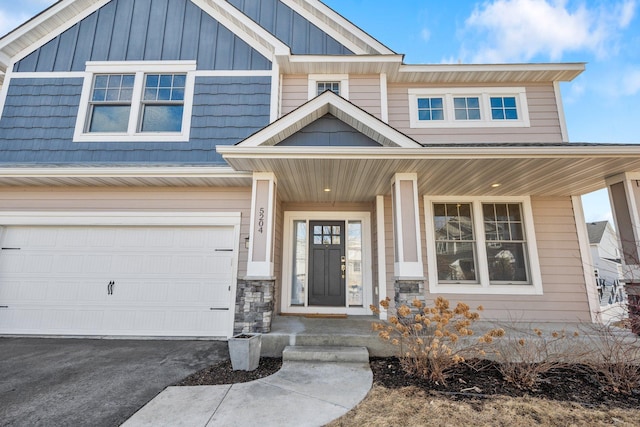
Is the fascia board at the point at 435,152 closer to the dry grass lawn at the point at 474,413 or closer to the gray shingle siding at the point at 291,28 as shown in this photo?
the dry grass lawn at the point at 474,413

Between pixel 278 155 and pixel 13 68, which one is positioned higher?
pixel 13 68

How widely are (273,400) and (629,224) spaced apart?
583 cm

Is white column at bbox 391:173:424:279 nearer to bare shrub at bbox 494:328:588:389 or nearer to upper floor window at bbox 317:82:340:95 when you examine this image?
bare shrub at bbox 494:328:588:389

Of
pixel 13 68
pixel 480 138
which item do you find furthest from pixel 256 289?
pixel 13 68

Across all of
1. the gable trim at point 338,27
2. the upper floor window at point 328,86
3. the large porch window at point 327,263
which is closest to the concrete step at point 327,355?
the large porch window at point 327,263

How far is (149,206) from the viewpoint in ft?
17.6

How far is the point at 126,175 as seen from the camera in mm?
4992

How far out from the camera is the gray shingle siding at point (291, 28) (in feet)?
20.8

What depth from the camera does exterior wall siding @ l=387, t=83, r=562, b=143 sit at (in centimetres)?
593

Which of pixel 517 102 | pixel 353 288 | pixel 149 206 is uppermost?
pixel 517 102

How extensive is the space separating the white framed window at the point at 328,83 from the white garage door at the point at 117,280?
3342 millimetres

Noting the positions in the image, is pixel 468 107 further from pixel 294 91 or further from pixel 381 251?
pixel 294 91

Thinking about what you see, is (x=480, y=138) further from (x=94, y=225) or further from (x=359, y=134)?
(x=94, y=225)

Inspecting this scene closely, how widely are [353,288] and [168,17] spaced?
22.4ft
